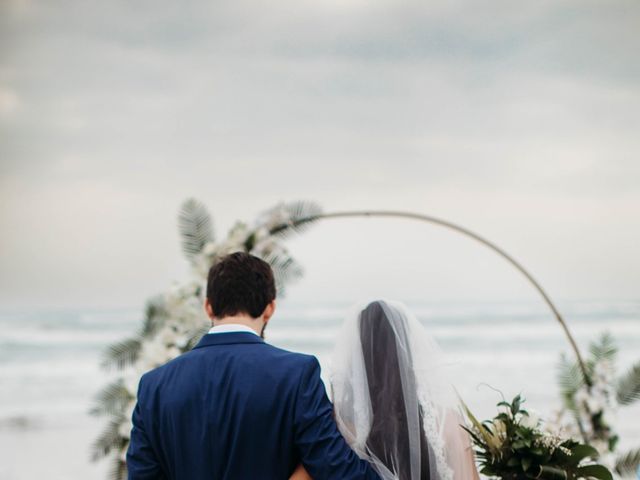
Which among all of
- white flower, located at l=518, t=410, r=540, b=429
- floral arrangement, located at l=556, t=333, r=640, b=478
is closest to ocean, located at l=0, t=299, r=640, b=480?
floral arrangement, located at l=556, t=333, r=640, b=478

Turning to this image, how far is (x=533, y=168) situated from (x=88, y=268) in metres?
12.7

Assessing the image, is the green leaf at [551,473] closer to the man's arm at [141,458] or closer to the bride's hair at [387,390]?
the bride's hair at [387,390]

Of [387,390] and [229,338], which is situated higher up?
[229,338]

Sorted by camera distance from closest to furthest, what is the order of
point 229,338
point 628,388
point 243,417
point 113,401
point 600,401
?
point 243,417, point 229,338, point 113,401, point 600,401, point 628,388

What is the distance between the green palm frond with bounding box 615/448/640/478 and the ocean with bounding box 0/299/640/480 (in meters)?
6.92

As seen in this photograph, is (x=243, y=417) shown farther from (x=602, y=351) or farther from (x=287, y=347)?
(x=287, y=347)

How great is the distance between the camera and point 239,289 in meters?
2.78

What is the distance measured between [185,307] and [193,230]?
496 mm

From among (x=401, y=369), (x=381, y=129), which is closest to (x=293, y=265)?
(x=401, y=369)

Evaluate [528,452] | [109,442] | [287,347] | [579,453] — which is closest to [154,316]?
[109,442]

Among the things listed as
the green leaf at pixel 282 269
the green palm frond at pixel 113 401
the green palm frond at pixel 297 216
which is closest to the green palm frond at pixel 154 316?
the green palm frond at pixel 113 401

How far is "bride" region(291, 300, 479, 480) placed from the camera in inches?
115

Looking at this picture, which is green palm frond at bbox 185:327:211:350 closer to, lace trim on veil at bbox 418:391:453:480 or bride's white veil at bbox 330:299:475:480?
bride's white veil at bbox 330:299:475:480

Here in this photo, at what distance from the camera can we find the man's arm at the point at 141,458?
2734mm
